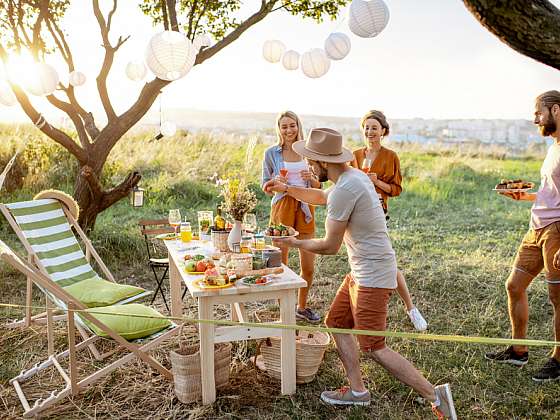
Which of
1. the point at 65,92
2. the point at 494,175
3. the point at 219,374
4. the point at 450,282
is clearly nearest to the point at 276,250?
the point at 219,374

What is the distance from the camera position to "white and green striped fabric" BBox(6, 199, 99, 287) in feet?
13.7

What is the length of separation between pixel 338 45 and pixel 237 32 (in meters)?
1.78

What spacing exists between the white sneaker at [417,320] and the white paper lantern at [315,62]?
2725 millimetres

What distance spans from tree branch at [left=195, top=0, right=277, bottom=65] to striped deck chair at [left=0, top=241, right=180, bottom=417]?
401cm

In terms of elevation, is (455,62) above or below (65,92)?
above

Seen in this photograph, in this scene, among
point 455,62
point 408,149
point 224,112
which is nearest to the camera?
point 408,149

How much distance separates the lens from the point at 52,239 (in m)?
4.30

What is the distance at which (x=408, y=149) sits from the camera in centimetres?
1766

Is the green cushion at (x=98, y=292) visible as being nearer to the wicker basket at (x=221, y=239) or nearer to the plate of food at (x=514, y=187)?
the wicker basket at (x=221, y=239)

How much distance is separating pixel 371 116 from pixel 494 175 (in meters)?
10.4

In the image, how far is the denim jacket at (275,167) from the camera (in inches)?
175

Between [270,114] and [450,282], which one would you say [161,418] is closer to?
[450,282]

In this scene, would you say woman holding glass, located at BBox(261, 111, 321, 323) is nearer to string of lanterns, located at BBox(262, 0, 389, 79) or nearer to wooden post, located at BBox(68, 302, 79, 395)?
string of lanterns, located at BBox(262, 0, 389, 79)

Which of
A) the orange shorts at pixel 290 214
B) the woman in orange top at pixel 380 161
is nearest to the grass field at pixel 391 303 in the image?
the woman in orange top at pixel 380 161
